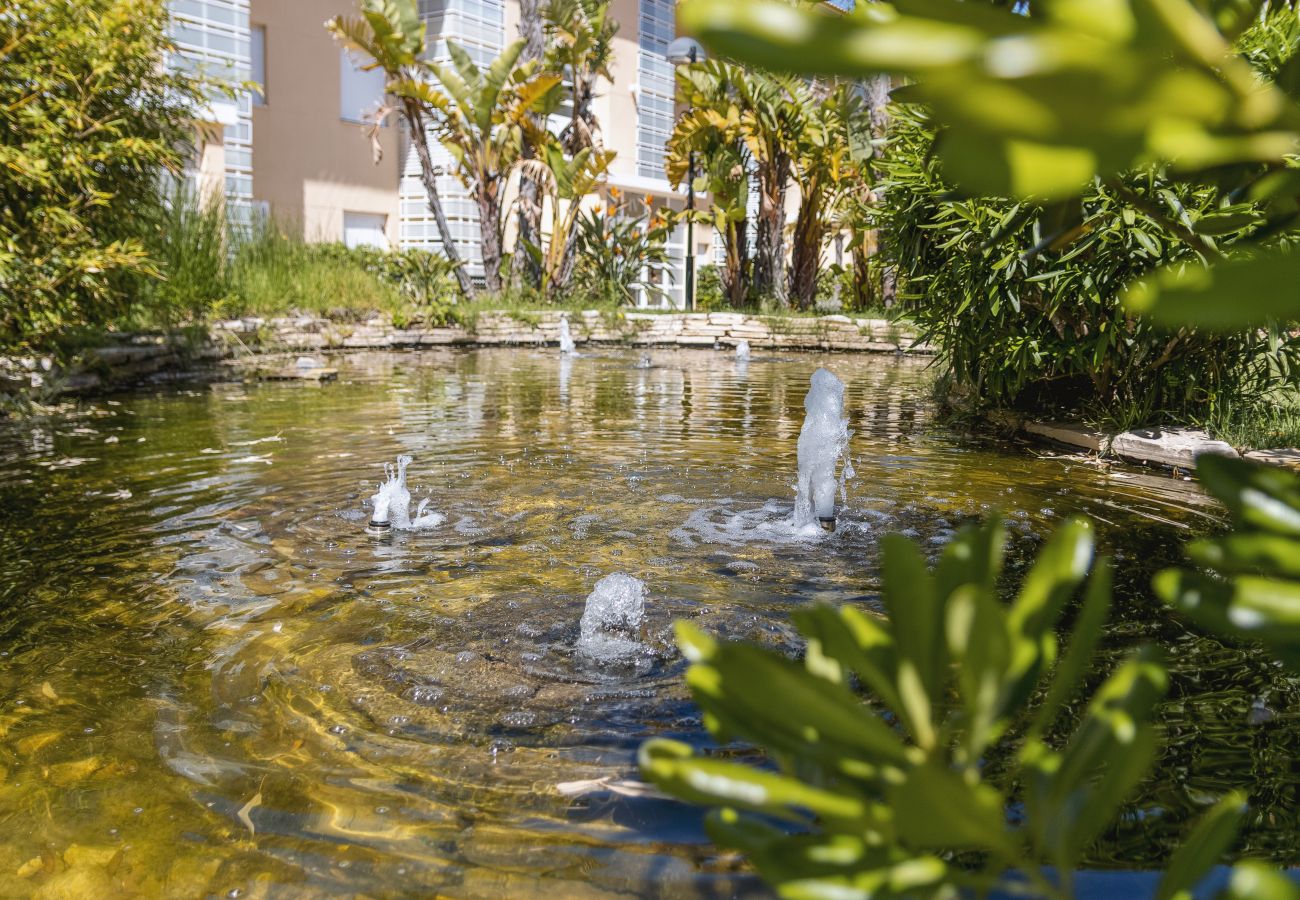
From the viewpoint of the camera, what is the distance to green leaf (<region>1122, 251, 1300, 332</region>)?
0.46 metres

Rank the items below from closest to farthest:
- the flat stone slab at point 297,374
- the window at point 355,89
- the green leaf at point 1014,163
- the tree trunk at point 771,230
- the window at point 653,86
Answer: the green leaf at point 1014,163
the flat stone slab at point 297,374
the tree trunk at point 771,230
the window at point 355,89
the window at point 653,86

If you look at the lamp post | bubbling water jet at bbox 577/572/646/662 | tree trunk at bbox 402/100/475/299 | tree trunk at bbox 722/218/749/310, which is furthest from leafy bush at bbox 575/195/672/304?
bubbling water jet at bbox 577/572/646/662

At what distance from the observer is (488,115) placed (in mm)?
18312

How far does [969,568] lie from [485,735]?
2.41 m

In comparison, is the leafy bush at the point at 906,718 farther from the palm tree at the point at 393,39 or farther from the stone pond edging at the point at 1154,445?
the palm tree at the point at 393,39

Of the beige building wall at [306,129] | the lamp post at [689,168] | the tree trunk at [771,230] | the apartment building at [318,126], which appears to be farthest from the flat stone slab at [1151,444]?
the beige building wall at [306,129]

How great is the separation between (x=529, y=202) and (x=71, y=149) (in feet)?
41.6

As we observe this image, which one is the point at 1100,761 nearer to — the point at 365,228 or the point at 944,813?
the point at 944,813

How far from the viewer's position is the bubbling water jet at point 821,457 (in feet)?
16.7

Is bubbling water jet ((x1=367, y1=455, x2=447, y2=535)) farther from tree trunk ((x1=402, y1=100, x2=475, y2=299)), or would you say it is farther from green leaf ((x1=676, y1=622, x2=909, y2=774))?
tree trunk ((x1=402, y1=100, x2=475, y2=299))

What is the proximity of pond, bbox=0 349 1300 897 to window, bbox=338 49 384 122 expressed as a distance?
17740 millimetres

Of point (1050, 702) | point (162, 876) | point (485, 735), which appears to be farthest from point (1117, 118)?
point (485, 735)

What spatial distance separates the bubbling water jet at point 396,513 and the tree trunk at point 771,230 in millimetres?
15947

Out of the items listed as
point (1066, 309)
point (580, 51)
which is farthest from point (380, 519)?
point (580, 51)
